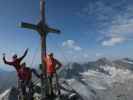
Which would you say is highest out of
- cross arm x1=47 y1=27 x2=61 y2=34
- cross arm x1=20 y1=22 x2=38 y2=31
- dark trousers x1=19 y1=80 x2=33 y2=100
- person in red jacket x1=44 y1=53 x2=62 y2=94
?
cross arm x1=20 y1=22 x2=38 y2=31

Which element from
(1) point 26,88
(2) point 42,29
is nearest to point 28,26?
(2) point 42,29

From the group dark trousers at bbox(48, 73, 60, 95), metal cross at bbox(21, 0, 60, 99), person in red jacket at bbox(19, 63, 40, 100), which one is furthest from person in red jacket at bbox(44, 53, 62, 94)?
person in red jacket at bbox(19, 63, 40, 100)

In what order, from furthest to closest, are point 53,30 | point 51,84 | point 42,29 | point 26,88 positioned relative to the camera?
1. point 53,30
2. point 42,29
3. point 51,84
4. point 26,88

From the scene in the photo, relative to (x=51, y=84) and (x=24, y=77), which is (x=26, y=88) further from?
(x=51, y=84)

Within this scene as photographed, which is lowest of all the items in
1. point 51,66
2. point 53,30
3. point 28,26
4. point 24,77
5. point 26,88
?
point 26,88

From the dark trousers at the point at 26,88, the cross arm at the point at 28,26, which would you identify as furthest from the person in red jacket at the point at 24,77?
the cross arm at the point at 28,26

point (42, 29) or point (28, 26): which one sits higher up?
point (28, 26)

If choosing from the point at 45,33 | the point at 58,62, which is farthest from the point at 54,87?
the point at 45,33

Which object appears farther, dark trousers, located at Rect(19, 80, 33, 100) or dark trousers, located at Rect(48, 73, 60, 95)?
dark trousers, located at Rect(48, 73, 60, 95)

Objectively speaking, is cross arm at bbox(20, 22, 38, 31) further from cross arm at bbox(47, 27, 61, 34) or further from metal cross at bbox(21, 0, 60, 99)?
cross arm at bbox(47, 27, 61, 34)

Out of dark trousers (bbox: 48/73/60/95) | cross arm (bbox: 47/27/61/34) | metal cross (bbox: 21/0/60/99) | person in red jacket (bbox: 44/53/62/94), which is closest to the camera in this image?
person in red jacket (bbox: 44/53/62/94)

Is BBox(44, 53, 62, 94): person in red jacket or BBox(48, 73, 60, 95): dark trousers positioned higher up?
BBox(44, 53, 62, 94): person in red jacket

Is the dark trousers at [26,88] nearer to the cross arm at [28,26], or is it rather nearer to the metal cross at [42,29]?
the metal cross at [42,29]

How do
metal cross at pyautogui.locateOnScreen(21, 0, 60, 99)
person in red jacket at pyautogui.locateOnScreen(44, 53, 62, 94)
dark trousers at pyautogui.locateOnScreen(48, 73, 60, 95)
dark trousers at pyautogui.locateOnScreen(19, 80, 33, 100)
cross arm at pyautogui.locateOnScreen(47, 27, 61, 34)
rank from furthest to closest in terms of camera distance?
cross arm at pyautogui.locateOnScreen(47, 27, 61, 34), metal cross at pyautogui.locateOnScreen(21, 0, 60, 99), dark trousers at pyautogui.locateOnScreen(48, 73, 60, 95), person in red jacket at pyautogui.locateOnScreen(44, 53, 62, 94), dark trousers at pyautogui.locateOnScreen(19, 80, 33, 100)
